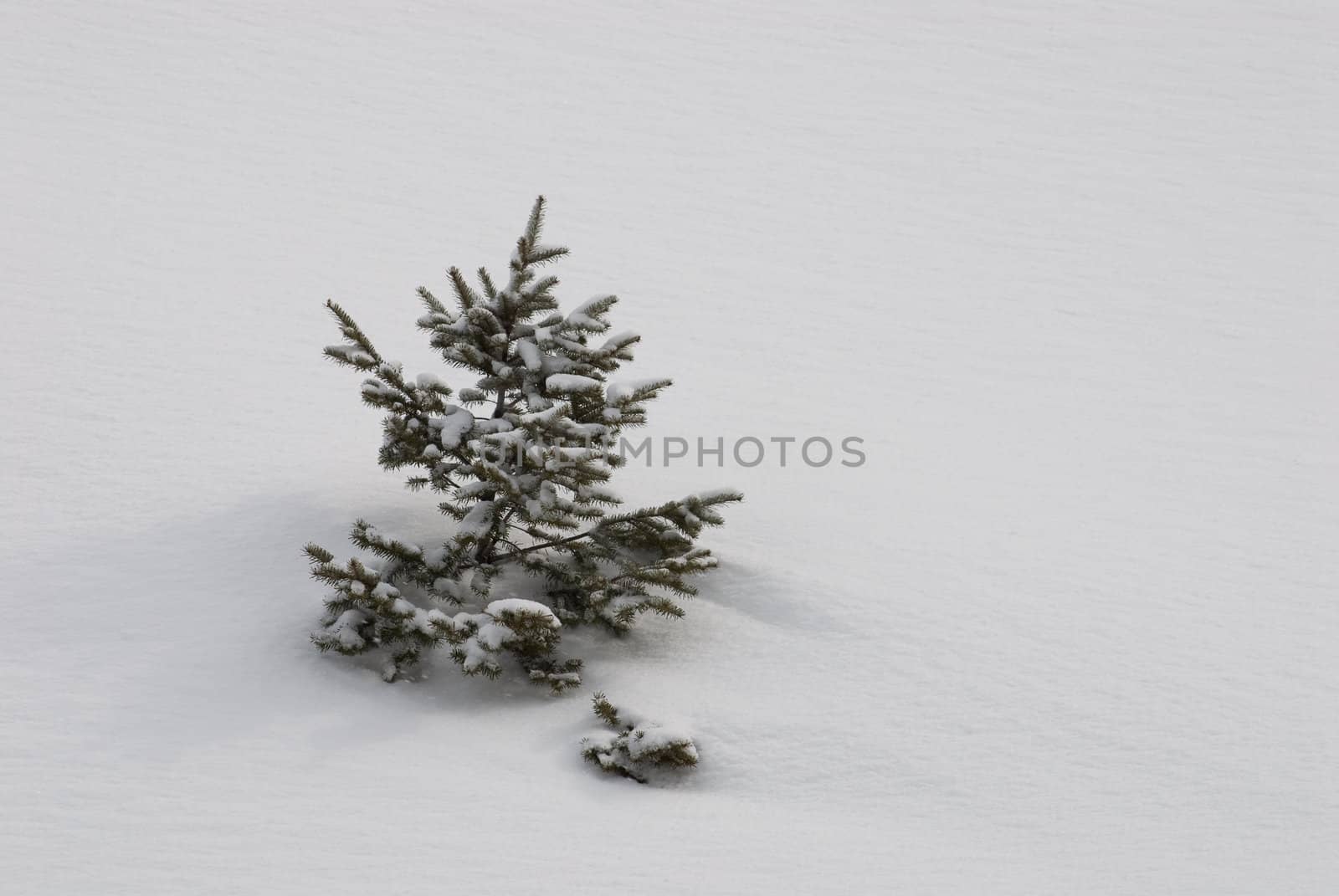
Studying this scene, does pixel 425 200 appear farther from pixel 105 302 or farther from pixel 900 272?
pixel 900 272

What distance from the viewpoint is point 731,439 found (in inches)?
303

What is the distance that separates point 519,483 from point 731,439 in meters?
2.36

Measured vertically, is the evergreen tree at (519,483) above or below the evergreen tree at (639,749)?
above

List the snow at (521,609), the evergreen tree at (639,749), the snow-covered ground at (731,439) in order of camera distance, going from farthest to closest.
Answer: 1. the snow at (521,609)
2. the evergreen tree at (639,749)
3. the snow-covered ground at (731,439)

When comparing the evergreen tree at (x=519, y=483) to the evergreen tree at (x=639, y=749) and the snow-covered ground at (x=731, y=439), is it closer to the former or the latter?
the snow-covered ground at (x=731, y=439)

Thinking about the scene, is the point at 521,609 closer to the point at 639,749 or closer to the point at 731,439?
the point at 639,749

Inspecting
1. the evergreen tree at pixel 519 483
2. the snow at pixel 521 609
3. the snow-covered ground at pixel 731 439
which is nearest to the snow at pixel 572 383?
the evergreen tree at pixel 519 483

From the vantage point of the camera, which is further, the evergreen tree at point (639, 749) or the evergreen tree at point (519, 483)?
the evergreen tree at point (519, 483)

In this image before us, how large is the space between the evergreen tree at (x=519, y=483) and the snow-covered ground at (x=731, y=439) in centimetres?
26

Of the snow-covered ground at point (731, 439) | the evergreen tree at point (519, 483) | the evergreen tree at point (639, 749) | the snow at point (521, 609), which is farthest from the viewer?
the evergreen tree at point (519, 483)

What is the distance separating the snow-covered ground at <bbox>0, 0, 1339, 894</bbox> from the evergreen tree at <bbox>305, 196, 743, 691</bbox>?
0.87 ft

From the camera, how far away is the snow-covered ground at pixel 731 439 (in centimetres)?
477

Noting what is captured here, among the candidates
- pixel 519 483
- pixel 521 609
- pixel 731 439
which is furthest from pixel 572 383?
pixel 731 439

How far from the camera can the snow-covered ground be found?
477 centimetres
